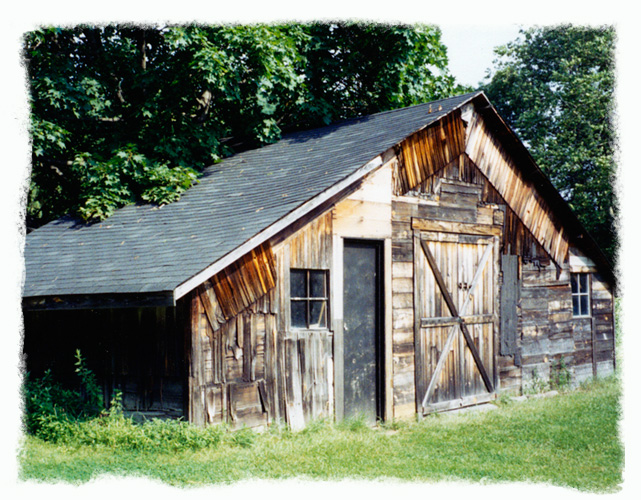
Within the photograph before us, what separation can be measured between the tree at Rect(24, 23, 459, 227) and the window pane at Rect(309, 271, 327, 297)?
139 inches

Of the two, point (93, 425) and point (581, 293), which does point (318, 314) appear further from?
point (581, 293)

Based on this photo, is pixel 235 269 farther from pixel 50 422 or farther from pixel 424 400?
pixel 424 400

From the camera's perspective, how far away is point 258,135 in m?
15.1

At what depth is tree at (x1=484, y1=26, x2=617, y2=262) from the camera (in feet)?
93.9

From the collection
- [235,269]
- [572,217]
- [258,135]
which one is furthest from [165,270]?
[572,217]

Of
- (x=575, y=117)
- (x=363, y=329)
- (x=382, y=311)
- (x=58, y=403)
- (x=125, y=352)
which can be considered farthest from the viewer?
(x=575, y=117)

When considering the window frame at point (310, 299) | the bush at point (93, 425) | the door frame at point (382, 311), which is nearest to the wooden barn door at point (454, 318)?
the door frame at point (382, 311)

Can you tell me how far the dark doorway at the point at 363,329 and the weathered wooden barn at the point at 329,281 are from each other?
0.03m

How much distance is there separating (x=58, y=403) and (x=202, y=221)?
334 cm

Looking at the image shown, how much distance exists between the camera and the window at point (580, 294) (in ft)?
52.8

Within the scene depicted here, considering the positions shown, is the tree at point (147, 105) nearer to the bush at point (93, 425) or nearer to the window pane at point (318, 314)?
the bush at point (93, 425)

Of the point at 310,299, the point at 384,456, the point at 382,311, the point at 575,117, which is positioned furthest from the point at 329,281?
the point at 575,117

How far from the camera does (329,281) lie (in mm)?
10305

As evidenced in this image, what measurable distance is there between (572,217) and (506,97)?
20.9 m
